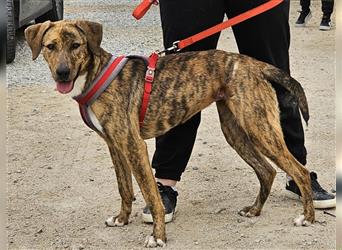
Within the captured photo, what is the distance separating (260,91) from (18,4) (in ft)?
20.2

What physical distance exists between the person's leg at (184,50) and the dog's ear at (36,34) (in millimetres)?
828

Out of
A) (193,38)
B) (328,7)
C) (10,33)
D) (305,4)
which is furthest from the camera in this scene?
(305,4)

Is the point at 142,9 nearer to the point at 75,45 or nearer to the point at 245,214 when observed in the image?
the point at 75,45

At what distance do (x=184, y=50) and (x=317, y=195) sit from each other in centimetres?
129

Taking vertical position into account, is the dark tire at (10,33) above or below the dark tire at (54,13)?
above

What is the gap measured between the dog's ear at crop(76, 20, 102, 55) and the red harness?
0.43ft

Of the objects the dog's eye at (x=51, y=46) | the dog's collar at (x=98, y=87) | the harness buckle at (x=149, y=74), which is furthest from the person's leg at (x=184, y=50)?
the dog's eye at (x=51, y=46)

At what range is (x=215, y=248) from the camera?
12.5 ft

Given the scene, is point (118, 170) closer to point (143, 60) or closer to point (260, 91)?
point (143, 60)

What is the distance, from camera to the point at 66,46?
360 cm

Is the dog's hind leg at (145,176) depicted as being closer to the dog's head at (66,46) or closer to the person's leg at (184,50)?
the person's leg at (184,50)

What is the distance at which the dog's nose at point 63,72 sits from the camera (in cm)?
353

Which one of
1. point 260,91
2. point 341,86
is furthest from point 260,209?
point 341,86

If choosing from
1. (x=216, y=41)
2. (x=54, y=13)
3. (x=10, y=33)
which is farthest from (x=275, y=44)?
(x=54, y=13)
